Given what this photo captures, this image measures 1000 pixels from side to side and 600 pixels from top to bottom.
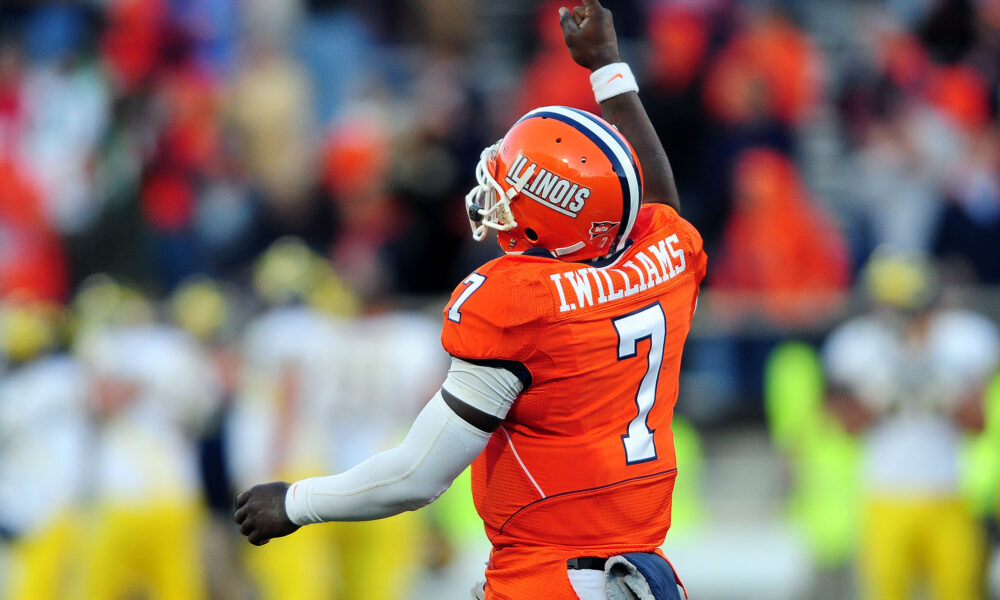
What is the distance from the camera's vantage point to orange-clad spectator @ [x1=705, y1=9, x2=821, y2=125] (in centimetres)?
1019

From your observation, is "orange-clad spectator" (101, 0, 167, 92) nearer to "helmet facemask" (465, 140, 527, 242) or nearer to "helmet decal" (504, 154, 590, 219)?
"helmet facemask" (465, 140, 527, 242)

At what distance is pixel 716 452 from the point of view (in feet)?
31.6

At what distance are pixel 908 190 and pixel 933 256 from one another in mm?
542

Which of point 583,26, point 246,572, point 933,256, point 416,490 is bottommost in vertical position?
point 246,572

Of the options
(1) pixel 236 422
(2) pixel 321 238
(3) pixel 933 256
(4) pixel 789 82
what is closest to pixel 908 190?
(3) pixel 933 256

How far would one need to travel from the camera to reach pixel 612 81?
388 cm

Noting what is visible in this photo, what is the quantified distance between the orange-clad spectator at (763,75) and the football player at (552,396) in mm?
7001

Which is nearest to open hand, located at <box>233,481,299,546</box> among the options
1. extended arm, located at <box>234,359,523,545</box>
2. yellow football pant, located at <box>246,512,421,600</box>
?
extended arm, located at <box>234,359,523,545</box>

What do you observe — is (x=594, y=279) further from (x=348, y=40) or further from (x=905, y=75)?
(x=348, y=40)

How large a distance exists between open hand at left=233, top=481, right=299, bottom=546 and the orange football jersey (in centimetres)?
46

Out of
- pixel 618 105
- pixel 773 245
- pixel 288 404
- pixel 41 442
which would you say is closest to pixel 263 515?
pixel 618 105

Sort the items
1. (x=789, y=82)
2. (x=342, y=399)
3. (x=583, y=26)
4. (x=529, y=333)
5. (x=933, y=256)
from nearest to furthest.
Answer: (x=529, y=333)
(x=583, y=26)
(x=342, y=399)
(x=933, y=256)
(x=789, y=82)

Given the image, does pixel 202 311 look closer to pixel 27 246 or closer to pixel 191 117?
pixel 27 246

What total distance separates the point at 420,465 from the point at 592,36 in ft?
4.52
